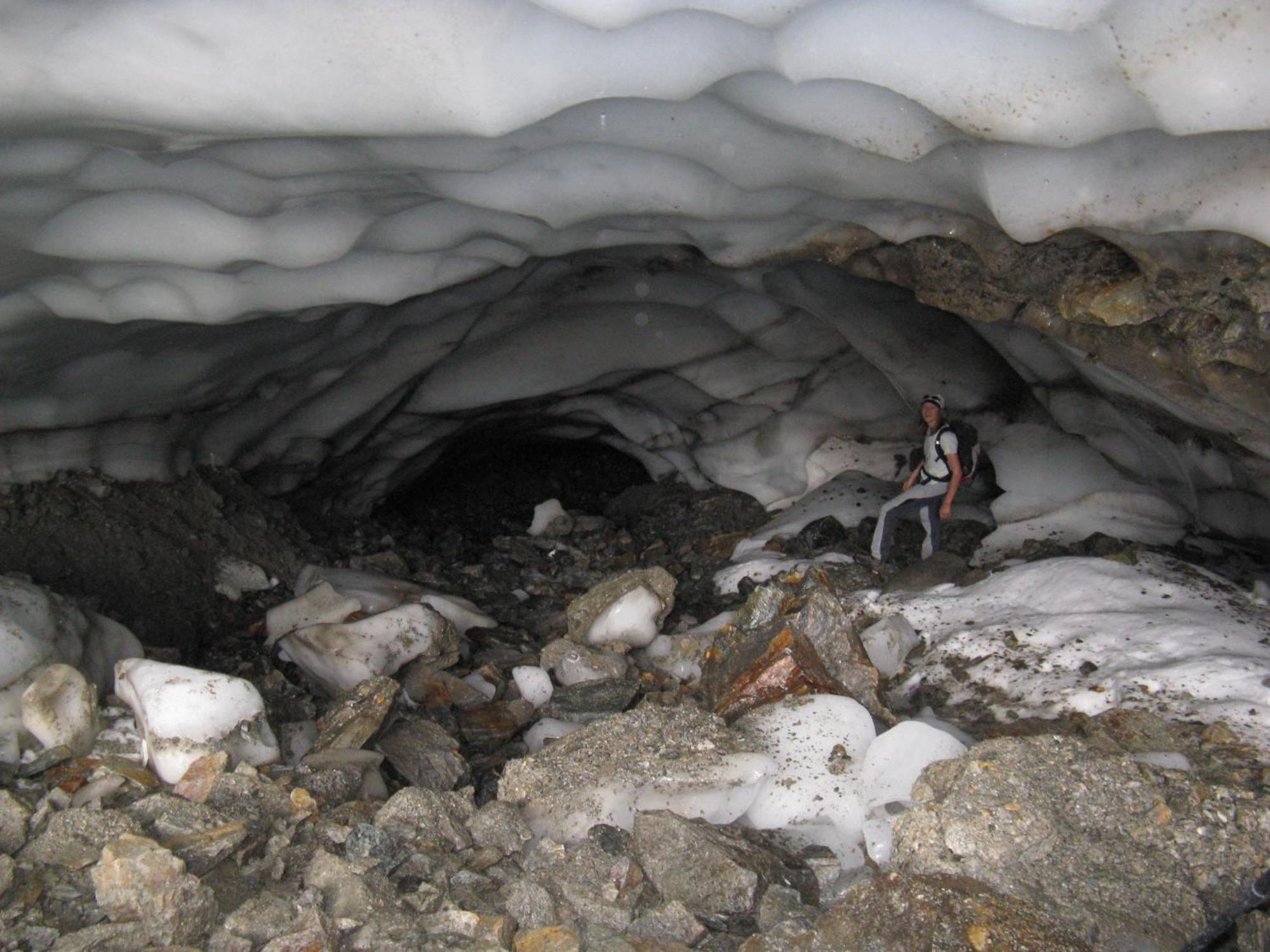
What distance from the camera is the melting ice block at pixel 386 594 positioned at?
14.6ft

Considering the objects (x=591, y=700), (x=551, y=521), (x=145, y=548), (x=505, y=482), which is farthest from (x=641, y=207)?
(x=505, y=482)

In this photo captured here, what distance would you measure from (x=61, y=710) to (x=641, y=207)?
2439 millimetres

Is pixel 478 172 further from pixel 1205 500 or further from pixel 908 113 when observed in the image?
pixel 1205 500

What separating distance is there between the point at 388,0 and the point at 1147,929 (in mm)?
2792

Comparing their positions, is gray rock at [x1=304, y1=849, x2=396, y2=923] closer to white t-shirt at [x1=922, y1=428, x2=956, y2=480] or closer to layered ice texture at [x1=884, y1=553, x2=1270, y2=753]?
layered ice texture at [x1=884, y1=553, x2=1270, y2=753]

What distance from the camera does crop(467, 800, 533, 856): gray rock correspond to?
2.71 metres

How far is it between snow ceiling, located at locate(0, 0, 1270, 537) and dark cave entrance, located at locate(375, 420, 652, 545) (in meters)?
1.50

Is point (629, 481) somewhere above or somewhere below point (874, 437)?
below

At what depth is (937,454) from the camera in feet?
15.8

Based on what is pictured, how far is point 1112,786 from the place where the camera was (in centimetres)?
257

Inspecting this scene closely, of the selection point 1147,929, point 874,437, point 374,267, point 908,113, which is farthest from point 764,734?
point 874,437

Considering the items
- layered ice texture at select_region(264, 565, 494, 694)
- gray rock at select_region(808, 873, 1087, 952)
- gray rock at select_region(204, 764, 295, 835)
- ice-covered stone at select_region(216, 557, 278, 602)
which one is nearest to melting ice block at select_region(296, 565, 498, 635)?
layered ice texture at select_region(264, 565, 494, 694)

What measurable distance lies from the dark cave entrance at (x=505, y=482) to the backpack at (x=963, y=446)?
9.16ft

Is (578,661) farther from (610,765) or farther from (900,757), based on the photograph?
(900,757)
